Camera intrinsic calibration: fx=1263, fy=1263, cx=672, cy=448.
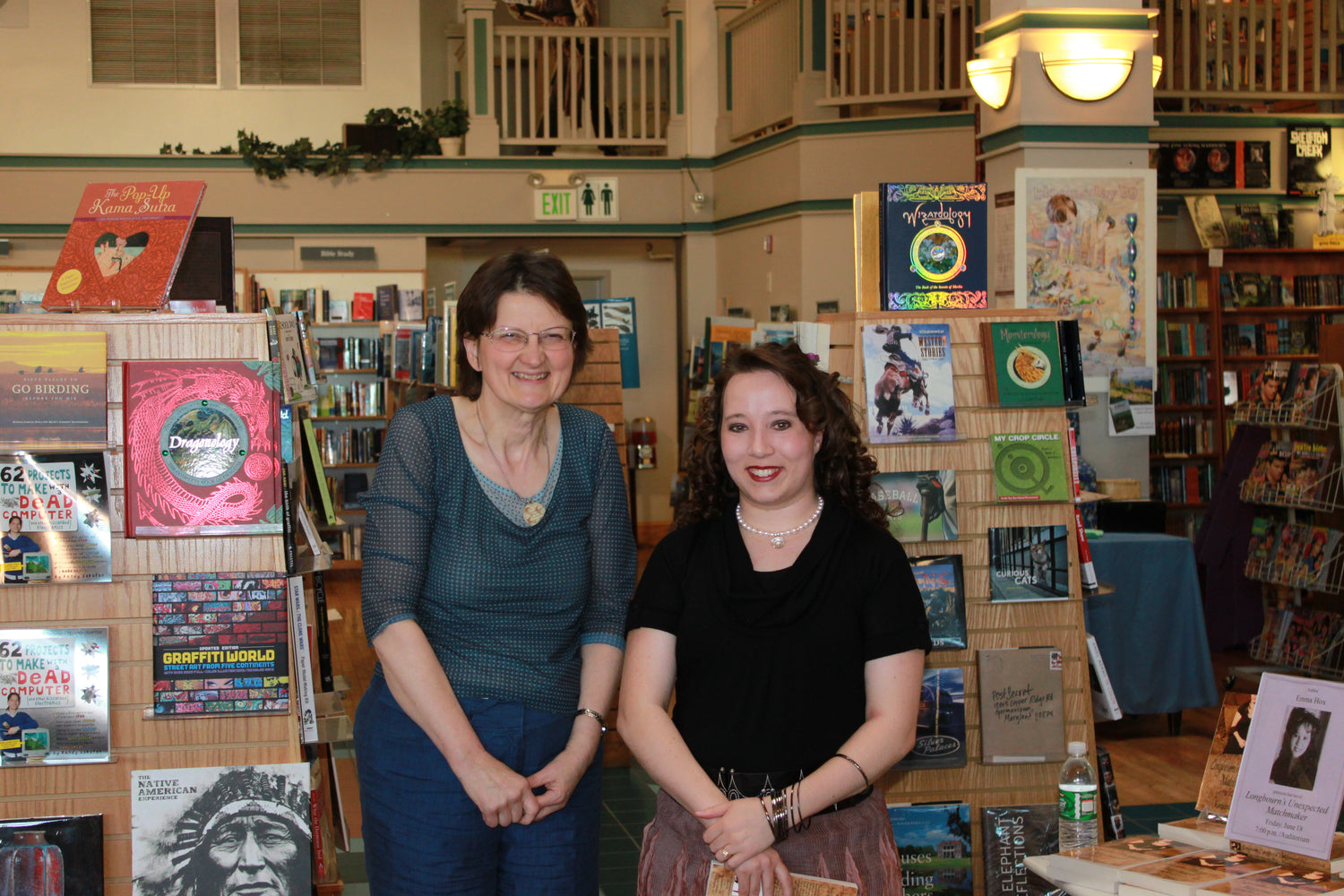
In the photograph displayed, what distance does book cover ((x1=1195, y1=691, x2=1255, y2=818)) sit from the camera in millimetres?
2008

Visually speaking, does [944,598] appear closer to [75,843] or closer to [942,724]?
[942,724]

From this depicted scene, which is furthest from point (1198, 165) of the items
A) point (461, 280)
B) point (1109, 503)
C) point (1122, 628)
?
point (461, 280)

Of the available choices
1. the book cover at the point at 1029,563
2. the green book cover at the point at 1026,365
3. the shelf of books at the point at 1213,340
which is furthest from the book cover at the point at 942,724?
the shelf of books at the point at 1213,340

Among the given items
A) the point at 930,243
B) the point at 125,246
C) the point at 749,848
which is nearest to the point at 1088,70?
Answer: the point at 930,243

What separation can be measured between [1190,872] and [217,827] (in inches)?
67.1

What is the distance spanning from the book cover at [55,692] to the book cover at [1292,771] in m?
1.99

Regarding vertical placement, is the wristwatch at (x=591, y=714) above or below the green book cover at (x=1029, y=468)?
below

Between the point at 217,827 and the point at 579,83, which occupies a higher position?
the point at 579,83

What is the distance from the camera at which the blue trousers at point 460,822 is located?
2.05 metres

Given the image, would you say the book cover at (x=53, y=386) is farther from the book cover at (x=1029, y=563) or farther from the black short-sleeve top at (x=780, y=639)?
the book cover at (x=1029, y=563)

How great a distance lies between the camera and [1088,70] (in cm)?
557

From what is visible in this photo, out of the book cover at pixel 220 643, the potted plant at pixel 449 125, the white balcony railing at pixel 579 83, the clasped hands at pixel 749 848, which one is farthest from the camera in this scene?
the white balcony railing at pixel 579 83

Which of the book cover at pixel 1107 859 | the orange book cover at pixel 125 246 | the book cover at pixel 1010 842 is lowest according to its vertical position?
the book cover at pixel 1010 842

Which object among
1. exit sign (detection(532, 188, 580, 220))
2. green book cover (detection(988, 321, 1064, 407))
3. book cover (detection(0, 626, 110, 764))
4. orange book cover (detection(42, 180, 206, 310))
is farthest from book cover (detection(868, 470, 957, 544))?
exit sign (detection(532, 188, 580, 220))
